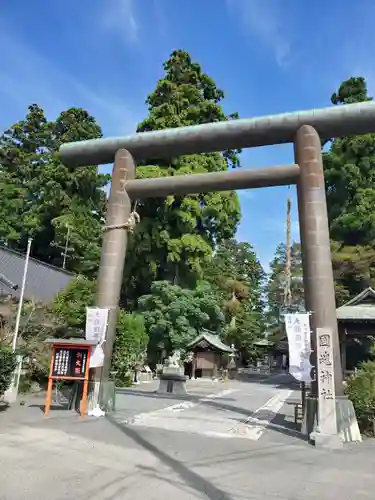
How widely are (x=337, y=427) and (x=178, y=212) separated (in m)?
19.4

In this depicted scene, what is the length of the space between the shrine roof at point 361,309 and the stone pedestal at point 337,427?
41.0ft

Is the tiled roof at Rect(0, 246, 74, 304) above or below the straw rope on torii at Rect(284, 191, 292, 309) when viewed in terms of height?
below

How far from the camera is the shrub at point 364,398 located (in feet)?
28.9

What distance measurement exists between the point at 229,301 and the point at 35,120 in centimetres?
2421

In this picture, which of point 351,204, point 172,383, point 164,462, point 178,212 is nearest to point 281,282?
point 351,204

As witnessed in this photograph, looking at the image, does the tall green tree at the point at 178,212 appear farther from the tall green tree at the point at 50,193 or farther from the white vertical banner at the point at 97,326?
the white vertical banner at the point at 97,326

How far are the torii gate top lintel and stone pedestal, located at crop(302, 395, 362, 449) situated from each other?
591 cm

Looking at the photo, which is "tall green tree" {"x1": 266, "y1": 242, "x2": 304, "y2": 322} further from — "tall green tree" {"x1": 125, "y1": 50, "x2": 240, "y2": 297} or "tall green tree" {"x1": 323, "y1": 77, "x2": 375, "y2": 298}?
"tall green tree" {"x1": 125, "y1": 50, "x2": 240, "y2": 297}

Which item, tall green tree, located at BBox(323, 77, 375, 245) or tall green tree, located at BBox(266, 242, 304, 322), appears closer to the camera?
tall green tree, located at BBox(323, 77, 375, 245)

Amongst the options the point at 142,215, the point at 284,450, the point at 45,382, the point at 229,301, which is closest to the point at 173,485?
the point at 284,450

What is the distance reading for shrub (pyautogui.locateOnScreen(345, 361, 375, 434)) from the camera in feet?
28.9

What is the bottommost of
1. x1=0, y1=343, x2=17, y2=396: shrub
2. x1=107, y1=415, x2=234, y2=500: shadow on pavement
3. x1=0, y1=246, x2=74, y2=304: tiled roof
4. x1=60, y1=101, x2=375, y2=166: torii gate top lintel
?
x1=107, y1=415, x2=234, y2=500: shadow on pavement

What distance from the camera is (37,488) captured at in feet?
14.7

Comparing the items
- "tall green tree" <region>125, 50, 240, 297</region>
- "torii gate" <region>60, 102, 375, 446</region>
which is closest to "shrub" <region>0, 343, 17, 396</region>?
"torii gate" <region>60, 102, 375, 446</region>
